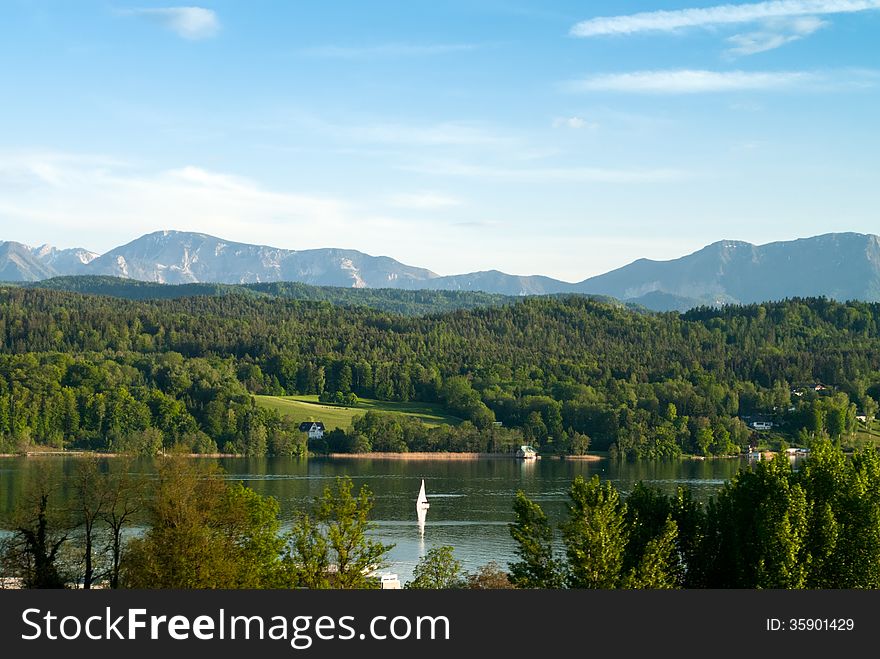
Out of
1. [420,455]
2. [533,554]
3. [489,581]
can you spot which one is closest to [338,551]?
[533,554]

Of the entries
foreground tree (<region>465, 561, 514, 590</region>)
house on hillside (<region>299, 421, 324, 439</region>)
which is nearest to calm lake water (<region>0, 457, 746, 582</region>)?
foreground tree (<region>465, 561, 514, 590</region>)

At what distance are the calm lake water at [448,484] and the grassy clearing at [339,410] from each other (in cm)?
1833

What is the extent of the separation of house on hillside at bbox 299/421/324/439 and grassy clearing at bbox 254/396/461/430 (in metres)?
0.86

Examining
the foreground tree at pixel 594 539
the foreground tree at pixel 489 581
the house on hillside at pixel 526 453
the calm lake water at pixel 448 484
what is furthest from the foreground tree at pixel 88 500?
the house on hillside at pixel 526 453

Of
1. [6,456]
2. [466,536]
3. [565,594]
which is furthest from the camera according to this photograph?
[6,456]

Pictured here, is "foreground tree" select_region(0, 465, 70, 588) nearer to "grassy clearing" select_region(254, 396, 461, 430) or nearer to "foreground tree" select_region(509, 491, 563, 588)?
"foreground tree" select_region(509, 491, 563, 588)

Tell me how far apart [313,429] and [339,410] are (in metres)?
13.9

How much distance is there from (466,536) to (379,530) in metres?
6.82

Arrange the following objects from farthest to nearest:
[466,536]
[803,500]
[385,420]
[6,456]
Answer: [385,420] → [6,456] → [466,536] → [803,500]

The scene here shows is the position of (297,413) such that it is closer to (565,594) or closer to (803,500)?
(803,500)

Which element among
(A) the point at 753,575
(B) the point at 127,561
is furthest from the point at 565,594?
(B) the point at 127,561

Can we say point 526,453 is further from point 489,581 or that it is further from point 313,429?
point 489,581

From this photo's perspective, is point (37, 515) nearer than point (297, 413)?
Yes

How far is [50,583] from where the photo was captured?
41.5 metres
